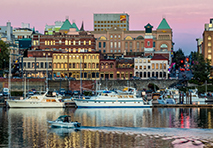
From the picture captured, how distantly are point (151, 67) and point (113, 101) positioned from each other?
7104 centimetres

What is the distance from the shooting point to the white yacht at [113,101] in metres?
125

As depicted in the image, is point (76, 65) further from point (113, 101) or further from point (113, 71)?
point (113, 101)

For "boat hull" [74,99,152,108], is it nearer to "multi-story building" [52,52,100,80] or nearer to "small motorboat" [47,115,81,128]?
"small motorboat" [47,115,81,128]

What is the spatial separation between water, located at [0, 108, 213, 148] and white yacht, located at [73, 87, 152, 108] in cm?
1551

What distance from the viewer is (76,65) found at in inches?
7510

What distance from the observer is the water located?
64.2 metres

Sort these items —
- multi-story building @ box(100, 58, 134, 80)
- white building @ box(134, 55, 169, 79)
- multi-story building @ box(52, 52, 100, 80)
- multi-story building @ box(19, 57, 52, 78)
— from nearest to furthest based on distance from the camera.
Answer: multi-story building @ box(19, 57, 52, 78)
multi-story building @ box(52, 52, 100, 80)
multi-story building @ box(100, 58, 134, 80)
white building @ box(134, 55, 169, 79)

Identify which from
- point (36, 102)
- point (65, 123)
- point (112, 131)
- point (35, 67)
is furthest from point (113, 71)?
point (112, 131)

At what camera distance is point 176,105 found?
131 m

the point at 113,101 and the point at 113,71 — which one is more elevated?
the point at 113,71

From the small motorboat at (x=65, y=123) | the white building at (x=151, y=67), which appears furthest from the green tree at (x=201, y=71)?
the small motorboat at (x=65, y=123)

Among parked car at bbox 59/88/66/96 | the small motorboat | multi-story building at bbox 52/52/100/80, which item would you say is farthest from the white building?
the small motorboat

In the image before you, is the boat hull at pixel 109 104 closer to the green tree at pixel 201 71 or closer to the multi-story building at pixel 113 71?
the green tree at pixel 201 71

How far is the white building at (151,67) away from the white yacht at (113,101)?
219 ft
